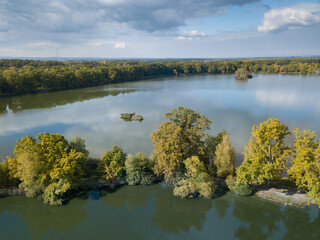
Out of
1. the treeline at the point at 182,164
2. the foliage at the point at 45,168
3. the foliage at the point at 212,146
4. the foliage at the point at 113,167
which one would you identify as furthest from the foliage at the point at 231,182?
the foliage at the point at 45,168

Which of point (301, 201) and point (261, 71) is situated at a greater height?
point (261, 71)

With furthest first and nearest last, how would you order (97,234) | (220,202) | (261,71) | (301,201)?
(261,71), (220,202), (301,201), (97,234)

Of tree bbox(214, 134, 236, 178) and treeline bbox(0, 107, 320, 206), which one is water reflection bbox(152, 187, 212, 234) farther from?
tree bbox(214, 134, 236, 178)

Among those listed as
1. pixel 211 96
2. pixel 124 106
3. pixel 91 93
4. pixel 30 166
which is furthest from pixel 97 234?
pixel 91 93

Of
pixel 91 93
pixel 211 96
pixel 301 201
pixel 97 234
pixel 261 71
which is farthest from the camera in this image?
pixel 261 71

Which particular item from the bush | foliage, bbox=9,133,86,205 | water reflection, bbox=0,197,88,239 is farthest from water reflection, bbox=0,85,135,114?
the bush

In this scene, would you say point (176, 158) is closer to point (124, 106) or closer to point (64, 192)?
point (64, 192)

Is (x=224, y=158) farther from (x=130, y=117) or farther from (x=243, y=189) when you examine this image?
(x=130, y=117)

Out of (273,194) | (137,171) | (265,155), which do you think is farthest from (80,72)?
(273,194)

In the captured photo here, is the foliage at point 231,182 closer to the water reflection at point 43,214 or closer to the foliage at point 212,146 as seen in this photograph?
the foliage at point 212,146
